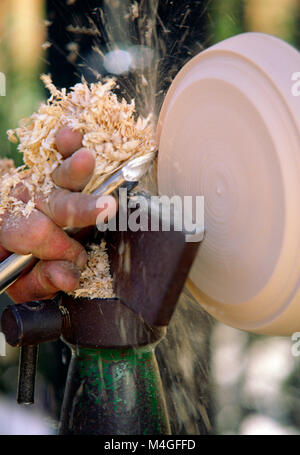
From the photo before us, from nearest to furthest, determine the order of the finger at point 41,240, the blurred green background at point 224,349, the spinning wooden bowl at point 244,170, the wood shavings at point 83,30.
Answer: the spinning wooden bowl at point 244,170, the finger at point 41,240, the blurred green background at point 224,349, the wood shavings at point 83,30

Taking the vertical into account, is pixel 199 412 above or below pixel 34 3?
below

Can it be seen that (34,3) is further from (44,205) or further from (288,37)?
(44,205)

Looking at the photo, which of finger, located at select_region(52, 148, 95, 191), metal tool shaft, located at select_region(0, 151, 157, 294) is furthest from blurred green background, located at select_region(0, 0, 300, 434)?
finger, located at select_region(52, 148, 95, 191)

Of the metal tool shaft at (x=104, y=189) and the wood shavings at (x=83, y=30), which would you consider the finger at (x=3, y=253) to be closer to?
the metal tool shaft at (x=104, y=189)

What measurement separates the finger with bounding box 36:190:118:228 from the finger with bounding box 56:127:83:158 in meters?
0.06

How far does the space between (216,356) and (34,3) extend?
3.82ft

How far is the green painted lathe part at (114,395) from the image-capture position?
646 mm

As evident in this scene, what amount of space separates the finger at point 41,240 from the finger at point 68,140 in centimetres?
9

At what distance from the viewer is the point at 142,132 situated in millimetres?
684

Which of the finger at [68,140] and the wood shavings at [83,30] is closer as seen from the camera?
the finger at [68,140]

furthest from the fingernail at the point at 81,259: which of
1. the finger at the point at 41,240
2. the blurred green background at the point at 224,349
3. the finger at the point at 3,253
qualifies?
the blurred green background at the point at 224,349

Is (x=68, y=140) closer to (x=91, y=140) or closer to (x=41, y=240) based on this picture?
(x=91, y=140)

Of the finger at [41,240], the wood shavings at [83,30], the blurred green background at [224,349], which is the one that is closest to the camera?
the finger at [41,240]

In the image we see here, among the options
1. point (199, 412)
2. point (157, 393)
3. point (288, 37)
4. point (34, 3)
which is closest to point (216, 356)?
point (199, 412)
